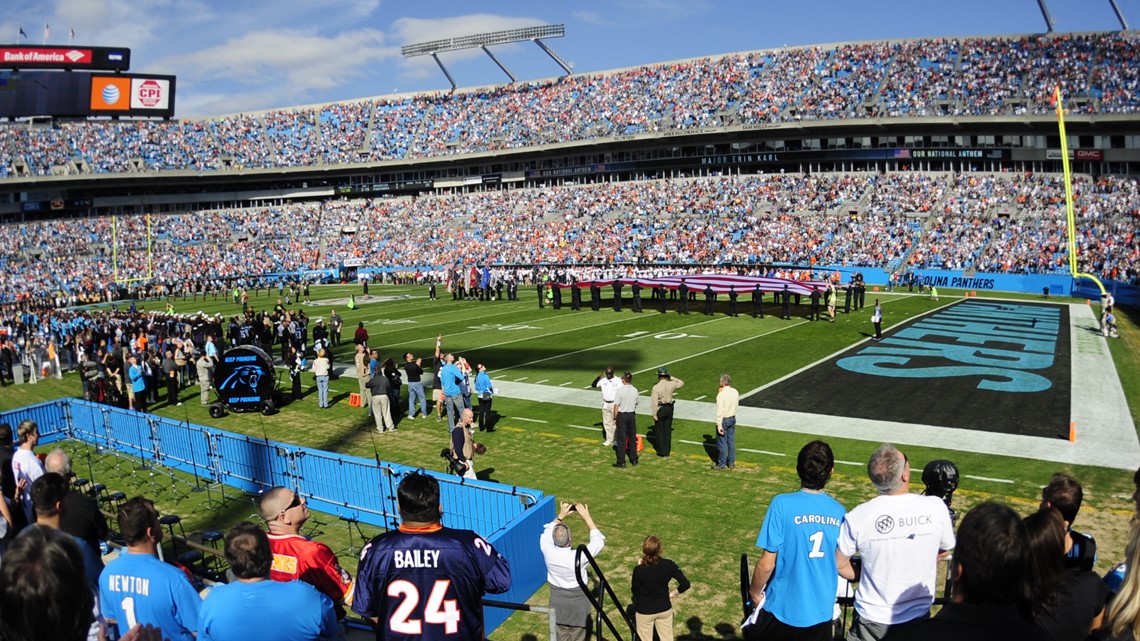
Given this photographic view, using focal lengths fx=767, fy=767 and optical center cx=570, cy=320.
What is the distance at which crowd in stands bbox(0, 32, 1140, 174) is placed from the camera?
5703 centimetres

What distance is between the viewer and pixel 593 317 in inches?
1350

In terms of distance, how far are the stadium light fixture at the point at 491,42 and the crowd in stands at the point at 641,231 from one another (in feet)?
58.4

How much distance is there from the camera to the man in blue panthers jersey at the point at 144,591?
4355 mm

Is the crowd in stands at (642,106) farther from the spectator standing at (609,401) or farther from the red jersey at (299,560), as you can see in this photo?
the red jersey at (299,560)

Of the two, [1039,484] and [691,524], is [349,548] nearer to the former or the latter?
[691,524]

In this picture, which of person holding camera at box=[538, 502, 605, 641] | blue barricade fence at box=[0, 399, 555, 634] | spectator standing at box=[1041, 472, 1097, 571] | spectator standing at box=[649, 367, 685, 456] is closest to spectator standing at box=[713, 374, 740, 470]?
spectator standing at box=[649, 367, 685, 456]

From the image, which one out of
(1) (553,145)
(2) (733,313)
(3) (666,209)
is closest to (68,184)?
(1) (553,145)

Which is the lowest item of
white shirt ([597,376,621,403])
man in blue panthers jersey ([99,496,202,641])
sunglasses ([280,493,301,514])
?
white shirt ([597,376,621,403])

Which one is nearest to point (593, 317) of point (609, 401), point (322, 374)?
point (322, 374)

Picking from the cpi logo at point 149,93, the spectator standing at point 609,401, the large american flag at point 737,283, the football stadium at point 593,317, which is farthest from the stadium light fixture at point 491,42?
the spectator standing at point 609,401

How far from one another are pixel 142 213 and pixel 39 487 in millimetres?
87057

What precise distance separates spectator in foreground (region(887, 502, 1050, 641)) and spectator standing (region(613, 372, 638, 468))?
10485 millimetres

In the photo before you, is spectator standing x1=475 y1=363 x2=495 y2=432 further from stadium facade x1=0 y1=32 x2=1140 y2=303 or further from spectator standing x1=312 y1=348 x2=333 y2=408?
stadium facade x1=0 y1=32 x2=1140 y2=303

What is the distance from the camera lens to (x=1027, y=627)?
2.81m
